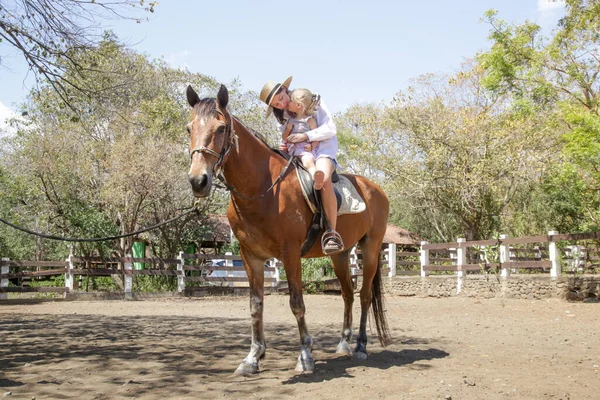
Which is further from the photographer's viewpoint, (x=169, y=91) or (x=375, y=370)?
(x=169, y=91)

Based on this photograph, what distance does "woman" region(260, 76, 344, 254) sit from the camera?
5492mm

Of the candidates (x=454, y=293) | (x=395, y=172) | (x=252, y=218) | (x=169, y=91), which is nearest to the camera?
(x=252, y=218)

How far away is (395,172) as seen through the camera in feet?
90.7

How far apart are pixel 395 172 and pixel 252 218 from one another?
23.0m

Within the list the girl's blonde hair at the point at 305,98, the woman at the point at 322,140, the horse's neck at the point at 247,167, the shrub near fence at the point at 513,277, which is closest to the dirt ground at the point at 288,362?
the woman at the point at 322,140

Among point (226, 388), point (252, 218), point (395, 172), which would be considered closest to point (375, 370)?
point (226, 388)

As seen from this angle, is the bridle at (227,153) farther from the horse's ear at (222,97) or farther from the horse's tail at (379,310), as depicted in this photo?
the horse's tail at (379,310)

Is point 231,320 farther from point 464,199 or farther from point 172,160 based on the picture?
point 464,199

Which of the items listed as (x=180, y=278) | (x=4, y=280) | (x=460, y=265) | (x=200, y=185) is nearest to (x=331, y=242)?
(x=200, y=185)

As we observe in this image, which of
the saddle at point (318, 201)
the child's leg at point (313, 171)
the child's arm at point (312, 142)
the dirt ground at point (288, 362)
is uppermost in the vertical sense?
the child's arm at point (312, 142)

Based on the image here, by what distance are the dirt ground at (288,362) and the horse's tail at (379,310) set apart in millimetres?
189

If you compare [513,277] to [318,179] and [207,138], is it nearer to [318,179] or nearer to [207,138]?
[318,179]

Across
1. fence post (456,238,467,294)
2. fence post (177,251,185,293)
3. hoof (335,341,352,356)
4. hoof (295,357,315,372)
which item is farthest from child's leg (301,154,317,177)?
fence post (177,251,185,293)

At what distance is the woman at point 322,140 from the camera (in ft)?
18.0
